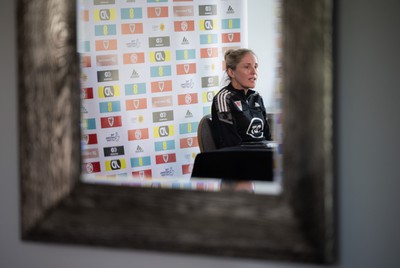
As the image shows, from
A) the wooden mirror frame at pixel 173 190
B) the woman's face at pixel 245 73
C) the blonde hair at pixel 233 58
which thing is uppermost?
the blonde hair at pixel 233 58

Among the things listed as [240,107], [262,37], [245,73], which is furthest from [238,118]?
[262,37]

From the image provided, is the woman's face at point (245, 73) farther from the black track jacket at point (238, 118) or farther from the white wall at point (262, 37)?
the white wall at point (262, 37)

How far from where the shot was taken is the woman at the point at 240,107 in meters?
1.81

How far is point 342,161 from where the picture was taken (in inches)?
41.0

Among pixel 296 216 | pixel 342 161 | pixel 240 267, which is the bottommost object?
pixel 240 267

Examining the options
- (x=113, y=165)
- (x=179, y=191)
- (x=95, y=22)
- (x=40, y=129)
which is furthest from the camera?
(x=95, y=22)

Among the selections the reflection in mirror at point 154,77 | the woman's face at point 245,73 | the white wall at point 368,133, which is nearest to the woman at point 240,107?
the woman's face at point 245,73

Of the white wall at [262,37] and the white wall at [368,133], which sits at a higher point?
the white wall at [262,37]

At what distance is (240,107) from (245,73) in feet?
0.63

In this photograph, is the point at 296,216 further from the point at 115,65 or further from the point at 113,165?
the point at 115,65

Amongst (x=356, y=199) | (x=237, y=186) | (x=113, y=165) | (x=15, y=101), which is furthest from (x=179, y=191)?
(x=113, y=165)

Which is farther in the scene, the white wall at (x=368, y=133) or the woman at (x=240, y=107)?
the woman at (x=240, y=107)

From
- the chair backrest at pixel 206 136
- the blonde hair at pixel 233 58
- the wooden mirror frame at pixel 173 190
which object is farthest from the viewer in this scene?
the blonde hair at pixel 233 58

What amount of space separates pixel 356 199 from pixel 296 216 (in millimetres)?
137
